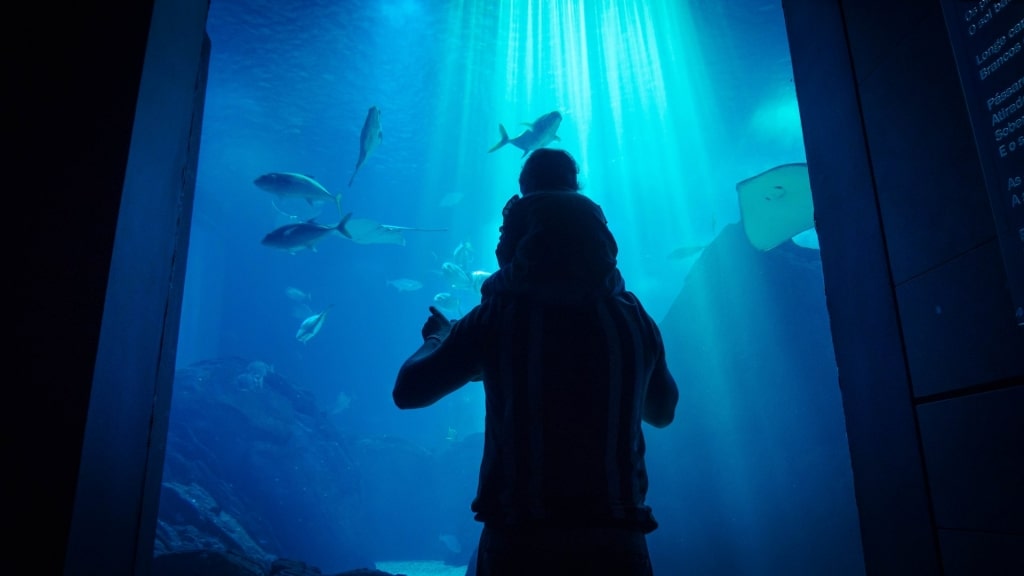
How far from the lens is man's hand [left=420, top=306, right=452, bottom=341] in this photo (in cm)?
178

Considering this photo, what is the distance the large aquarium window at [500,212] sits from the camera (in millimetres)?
10289

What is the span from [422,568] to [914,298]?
2198cm

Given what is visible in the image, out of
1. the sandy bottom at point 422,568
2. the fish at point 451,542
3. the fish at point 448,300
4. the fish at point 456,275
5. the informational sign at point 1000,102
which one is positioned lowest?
the sandy bottom at point 422,568

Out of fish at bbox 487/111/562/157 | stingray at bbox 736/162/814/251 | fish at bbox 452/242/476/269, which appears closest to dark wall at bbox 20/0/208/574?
fish at bbox 487/111/562/157

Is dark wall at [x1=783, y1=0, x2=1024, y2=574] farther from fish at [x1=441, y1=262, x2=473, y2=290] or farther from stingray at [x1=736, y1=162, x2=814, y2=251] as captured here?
fish at [x1=441, y1=262, x2=473, y2=290]

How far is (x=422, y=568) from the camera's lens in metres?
20.1

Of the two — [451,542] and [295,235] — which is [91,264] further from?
[451,542]

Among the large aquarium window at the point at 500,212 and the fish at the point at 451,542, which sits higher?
the large aquarium window at the point at 500,212

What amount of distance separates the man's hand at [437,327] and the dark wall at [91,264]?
2.71 feet

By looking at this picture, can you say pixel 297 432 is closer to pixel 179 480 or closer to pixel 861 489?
pixel 179 480

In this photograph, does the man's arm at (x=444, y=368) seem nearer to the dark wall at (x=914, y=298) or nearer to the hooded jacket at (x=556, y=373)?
the hooded jacket at (x=556, y=373)

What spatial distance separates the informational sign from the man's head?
1141 millimetres

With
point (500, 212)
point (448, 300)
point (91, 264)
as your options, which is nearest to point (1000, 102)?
point (91, 264)

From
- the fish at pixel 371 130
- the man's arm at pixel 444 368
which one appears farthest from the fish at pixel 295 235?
the man's arm at pixel 444 368
